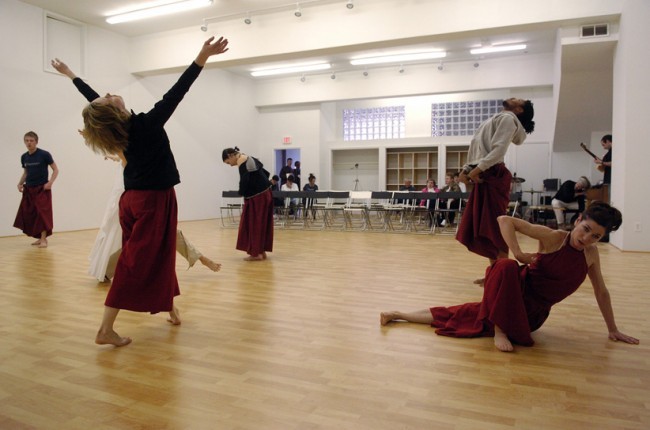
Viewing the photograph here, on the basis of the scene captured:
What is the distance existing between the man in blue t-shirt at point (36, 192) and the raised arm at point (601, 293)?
641 centimetres

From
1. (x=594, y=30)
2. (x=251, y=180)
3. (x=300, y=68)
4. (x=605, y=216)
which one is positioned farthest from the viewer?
(x=300, y=68)

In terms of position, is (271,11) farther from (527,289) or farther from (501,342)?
(501,342)

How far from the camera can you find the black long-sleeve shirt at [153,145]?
85.0 inches

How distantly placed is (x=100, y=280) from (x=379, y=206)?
6.55 m

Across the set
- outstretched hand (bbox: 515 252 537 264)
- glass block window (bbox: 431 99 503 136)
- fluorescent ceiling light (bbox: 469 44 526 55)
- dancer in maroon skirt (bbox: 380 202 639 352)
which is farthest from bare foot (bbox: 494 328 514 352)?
glass block window (bbox: 431 99 503 136)

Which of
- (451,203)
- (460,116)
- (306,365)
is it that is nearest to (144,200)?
(306,365)

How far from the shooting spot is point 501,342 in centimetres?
224

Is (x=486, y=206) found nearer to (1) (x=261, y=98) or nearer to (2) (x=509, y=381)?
(2) (x=509, y=381)

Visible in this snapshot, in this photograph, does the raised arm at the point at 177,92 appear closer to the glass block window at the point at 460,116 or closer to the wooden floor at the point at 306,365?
the wooden floor at the point at 306,365

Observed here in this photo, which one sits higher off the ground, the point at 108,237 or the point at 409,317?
the point at 108,237

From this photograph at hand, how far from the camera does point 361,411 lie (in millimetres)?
1577

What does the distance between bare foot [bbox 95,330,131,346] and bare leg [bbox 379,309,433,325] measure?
4.64 feet

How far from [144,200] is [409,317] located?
162 cm

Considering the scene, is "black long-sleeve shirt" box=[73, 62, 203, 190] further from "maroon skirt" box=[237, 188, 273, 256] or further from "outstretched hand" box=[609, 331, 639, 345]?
"maroon skirt" box=[237, 188, 273, 256]
